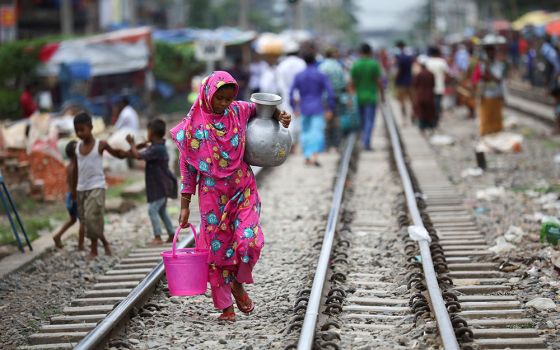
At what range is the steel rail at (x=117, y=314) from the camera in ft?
18.6

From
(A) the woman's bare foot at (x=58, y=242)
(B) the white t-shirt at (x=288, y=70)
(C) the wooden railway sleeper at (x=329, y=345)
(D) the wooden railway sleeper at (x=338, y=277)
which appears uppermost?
(B) the white t-shirt at (x=288, y=70)

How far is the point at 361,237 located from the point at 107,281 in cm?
283

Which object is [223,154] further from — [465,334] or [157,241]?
[157,241]

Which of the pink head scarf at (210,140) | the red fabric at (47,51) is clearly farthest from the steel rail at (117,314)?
Result: the red fabric at (47,51)

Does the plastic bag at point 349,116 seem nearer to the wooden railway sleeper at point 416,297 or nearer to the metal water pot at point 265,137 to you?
the wooden railway sleeper at point 416,297

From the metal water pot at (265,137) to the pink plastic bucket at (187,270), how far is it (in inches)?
29.7

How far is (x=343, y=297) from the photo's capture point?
23.1ft

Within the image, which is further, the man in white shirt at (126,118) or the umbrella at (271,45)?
the umbrella at (271,45)

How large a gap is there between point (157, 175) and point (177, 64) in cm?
2334

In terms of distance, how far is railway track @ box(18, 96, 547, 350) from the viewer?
19.8 ft

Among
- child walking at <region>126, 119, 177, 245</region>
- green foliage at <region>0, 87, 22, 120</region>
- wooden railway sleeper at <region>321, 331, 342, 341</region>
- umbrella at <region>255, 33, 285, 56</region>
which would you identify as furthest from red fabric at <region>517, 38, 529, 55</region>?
wooden railway sleeper at <region>321, 331, 342, 341</region>

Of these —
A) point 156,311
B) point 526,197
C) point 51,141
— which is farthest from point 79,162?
point 526,197

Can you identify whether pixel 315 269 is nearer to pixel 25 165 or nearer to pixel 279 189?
pixel 279 189

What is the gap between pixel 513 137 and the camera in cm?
1730
